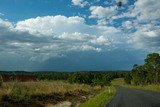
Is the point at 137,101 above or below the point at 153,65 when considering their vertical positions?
below

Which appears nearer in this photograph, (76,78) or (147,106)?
(147,106)

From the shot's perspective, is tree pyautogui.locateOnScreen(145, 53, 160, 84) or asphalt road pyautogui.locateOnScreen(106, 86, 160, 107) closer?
asphalt road pyautogui.locateOnScreen(106, 86, 160, 107)

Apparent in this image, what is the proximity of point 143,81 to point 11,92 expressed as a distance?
12219cm

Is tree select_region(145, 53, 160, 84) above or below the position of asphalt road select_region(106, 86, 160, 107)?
above

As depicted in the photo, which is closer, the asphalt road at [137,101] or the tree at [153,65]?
the asphalt road at [137,101]

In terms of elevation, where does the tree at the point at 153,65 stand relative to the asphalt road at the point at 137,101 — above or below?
above

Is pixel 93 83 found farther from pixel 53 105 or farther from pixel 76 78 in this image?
pixel 53 105

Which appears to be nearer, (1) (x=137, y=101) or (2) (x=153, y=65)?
(1) (x=137, y=101)

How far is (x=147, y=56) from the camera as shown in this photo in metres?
114

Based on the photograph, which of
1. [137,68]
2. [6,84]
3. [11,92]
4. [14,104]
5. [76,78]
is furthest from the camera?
[137,68]

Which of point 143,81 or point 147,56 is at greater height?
point 147,56

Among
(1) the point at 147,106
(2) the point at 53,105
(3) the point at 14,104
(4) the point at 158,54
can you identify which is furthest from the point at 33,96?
(4) the point at 158,54

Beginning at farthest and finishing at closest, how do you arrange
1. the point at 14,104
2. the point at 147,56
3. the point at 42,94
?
1. the point at 147,56
2. the point at 42,94
3. the point at 14,104

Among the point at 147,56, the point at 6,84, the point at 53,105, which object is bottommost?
the point at 53,105
